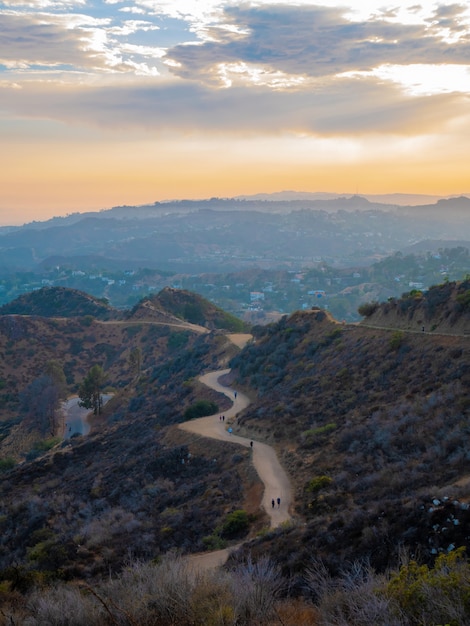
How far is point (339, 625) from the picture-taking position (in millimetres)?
7996

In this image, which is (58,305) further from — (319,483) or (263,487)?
(319,483)

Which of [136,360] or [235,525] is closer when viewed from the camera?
[235,525]

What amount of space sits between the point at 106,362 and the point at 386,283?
115 m

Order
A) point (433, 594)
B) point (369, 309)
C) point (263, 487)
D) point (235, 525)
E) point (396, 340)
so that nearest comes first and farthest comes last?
point (433, 594), point (235, 525), point (263, 487), point (396, 340), point (369, 309)

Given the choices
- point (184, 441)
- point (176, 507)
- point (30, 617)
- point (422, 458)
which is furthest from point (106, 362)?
point (30, 617)

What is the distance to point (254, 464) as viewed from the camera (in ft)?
79.2

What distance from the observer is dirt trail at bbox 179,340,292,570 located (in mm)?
16281

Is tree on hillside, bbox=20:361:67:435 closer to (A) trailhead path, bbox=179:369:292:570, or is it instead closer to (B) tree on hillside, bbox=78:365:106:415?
(B) tree on hillside, bbox=78:365:106:415

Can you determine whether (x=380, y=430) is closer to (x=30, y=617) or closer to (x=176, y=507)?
(x=176, y=507)

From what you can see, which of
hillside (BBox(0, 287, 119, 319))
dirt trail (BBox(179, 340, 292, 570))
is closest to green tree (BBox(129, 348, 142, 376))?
dirt trail (BBox(179, 340, 292, 570))

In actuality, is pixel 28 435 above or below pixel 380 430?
below

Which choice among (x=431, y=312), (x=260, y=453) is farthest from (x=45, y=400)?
(x=431, y=312)

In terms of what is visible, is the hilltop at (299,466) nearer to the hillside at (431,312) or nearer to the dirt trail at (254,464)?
the hillside at (431,312)

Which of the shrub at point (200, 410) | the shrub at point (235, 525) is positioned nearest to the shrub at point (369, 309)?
the shrub at point (200, 410)
